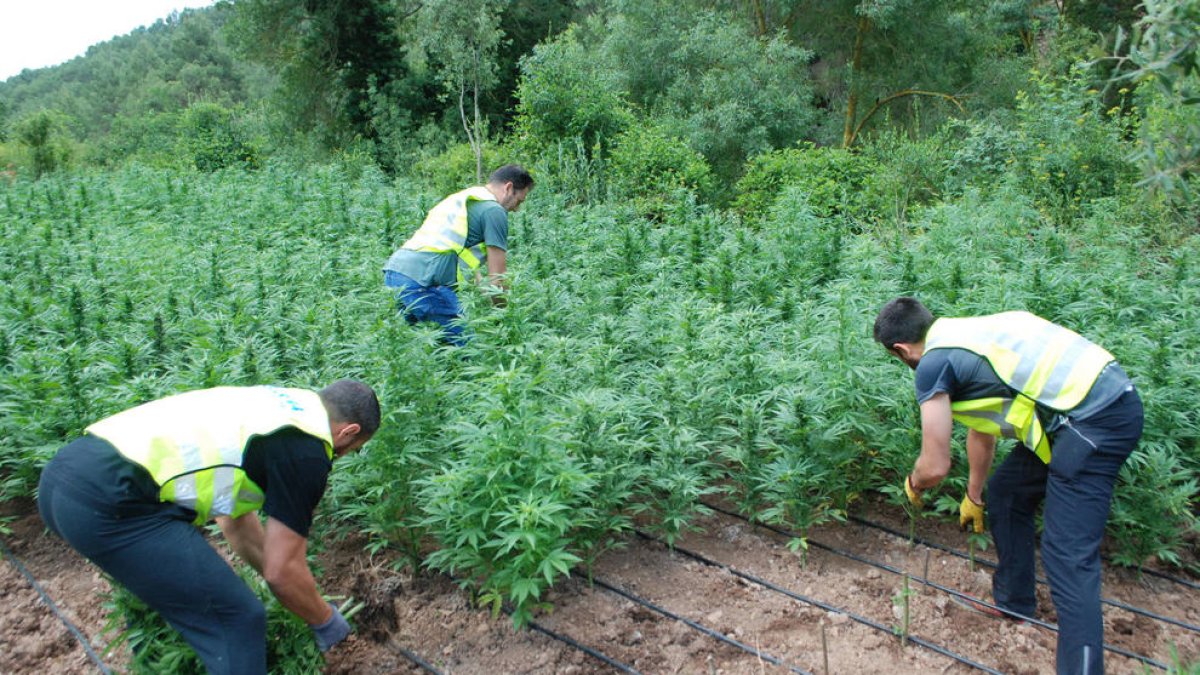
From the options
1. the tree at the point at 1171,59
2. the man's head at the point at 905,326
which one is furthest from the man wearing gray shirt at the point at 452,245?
the tree at the point at 1171,59

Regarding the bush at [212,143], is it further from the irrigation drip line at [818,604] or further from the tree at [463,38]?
the irrigation drip line at [818,604]

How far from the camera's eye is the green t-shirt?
5.29 meters

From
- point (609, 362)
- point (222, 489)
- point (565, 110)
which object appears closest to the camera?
point (222, 489)

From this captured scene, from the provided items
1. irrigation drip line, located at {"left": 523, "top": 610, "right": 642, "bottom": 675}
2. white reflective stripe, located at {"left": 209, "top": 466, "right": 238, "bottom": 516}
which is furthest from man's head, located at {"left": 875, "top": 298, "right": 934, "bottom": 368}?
white reflective stripe, located at {"left": 209, "top": 466, "right": 238, "bottom": 516}

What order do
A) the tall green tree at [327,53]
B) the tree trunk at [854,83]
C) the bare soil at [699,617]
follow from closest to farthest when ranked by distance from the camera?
the bare soil at [699,617] < the tall green tree at [327,53] < the tree trunk at [854,83]

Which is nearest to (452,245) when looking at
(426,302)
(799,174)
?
(426,302)

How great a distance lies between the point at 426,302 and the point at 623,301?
1.31m

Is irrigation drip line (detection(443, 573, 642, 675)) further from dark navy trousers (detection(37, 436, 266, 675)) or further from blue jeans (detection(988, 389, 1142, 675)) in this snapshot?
blue jeans (detection(988, 389, 1142, 675))

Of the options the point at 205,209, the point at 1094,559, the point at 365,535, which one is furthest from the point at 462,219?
the point at 205,209

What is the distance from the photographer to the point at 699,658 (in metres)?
3.45

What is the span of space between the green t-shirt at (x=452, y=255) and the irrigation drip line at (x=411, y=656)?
2445 mm

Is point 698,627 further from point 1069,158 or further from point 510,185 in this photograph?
point 1069,158

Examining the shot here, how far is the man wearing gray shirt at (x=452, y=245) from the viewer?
5309 mm

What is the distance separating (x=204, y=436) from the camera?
2.73 metres
